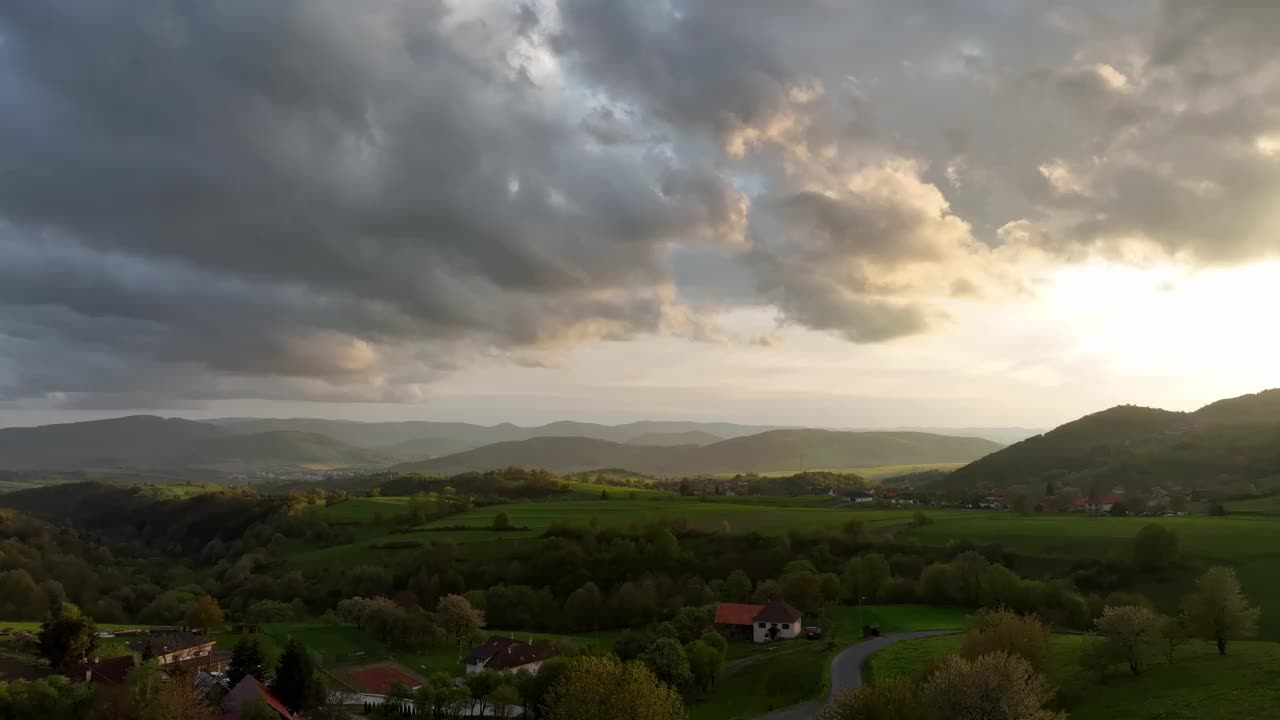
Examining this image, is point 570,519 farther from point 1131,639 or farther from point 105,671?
point 1131,639

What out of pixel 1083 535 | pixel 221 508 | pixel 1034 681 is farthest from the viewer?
pixel 221 508

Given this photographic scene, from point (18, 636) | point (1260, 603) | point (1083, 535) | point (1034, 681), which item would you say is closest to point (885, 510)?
point (1083, 535)

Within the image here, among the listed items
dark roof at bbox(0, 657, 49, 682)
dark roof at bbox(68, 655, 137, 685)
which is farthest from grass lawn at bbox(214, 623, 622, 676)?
dark roof at bbox(0, 657, 49, 682)

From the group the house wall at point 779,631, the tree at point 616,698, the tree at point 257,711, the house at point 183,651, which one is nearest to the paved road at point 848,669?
the house wall at point 779,631

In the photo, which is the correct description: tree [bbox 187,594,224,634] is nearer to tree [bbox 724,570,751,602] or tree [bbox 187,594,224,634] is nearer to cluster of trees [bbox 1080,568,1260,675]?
tree [bbox 724,570,751,602]

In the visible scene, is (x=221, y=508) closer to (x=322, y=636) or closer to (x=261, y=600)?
(x=261, y=600)

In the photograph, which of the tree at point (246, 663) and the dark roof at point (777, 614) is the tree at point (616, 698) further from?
the dark roof at point (777, 614)
